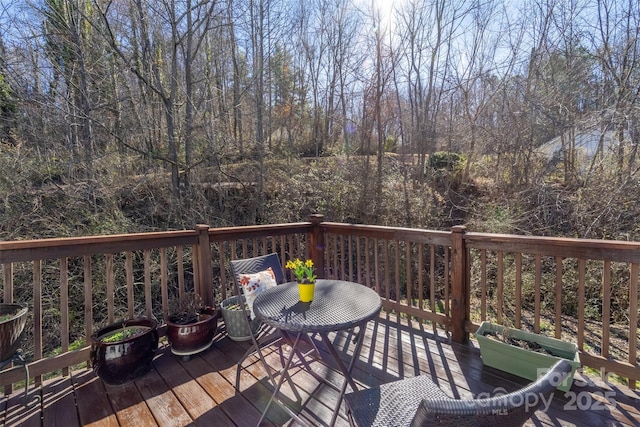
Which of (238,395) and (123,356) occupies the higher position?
(123,356)

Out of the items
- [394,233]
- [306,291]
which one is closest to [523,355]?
[394,233]

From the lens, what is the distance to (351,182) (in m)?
6.80

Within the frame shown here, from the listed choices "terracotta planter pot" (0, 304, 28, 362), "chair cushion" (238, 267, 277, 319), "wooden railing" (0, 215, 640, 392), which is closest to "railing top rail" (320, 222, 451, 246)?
"wooden railing" (0, 215, 640, 392)

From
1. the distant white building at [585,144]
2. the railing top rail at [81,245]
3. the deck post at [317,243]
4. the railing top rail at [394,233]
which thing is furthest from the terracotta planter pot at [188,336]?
the distant white building at [585,144]

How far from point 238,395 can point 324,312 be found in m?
0.90

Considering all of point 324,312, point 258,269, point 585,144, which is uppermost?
point 585,144

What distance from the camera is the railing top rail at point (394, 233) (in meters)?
2.69

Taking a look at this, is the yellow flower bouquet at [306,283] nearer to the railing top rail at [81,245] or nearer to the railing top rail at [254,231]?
the railing top rail at [254,231]

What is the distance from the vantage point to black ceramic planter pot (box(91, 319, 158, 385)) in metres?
2.06

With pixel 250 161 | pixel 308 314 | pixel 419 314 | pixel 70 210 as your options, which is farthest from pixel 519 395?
pixel 250 161

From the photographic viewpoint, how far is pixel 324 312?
177 centimetres

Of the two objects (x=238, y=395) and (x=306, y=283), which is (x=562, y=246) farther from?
(x=238, y=395)

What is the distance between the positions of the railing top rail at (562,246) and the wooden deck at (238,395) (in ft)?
2.89

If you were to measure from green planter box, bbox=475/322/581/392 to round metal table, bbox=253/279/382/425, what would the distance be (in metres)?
1.04
